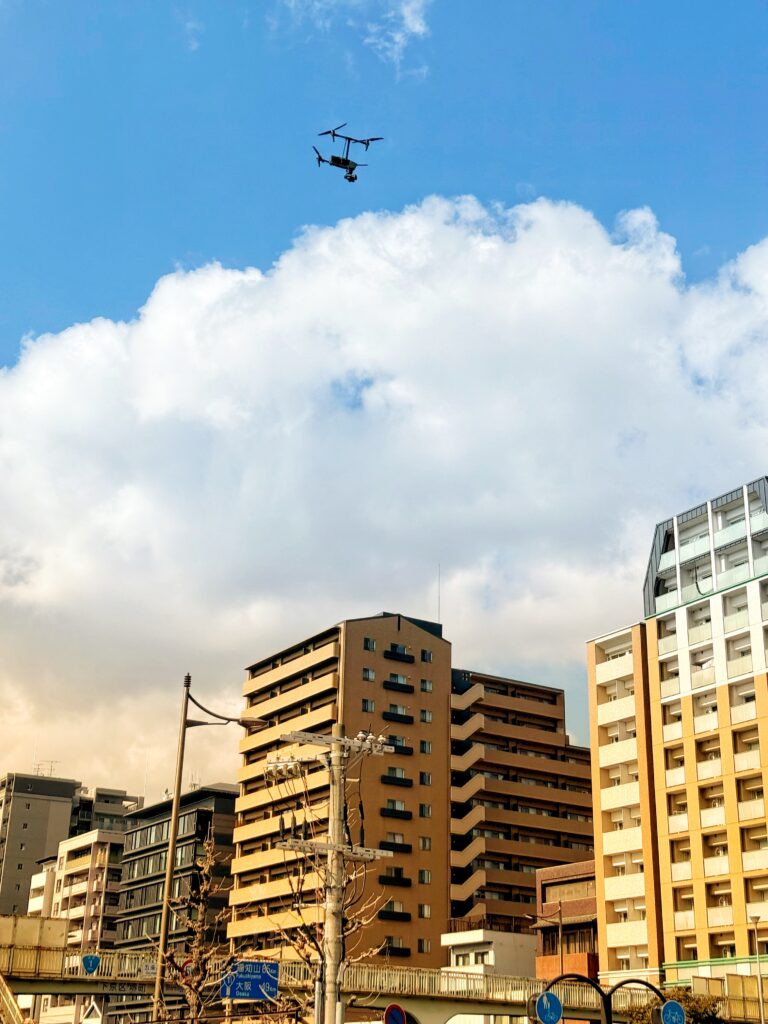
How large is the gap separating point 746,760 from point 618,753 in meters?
→ 12.7

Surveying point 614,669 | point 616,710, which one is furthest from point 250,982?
point 614,669

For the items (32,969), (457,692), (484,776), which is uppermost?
(457,692)

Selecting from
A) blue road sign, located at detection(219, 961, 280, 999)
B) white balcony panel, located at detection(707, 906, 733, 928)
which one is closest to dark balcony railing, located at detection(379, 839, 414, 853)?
white balcony panel, located at detection(707, 906, 733, 928)

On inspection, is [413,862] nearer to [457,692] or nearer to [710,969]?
[457,692]

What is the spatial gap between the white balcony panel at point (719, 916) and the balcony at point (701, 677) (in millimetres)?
15034

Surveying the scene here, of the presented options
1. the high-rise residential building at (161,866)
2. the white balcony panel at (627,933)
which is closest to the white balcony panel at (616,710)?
the white balcony panel at (627,933)

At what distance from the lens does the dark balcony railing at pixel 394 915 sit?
107812mm

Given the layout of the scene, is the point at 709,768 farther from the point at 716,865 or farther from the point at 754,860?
the point at 754,860

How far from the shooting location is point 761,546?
87.5 metres

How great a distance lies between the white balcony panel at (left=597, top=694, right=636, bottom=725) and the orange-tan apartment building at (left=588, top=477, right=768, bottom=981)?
0.11 metres

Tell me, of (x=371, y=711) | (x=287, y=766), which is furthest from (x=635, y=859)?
(x=287, y=766)

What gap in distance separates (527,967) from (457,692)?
3089 centimetres

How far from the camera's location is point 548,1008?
35.5 meters

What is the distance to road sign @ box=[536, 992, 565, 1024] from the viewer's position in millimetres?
34938
